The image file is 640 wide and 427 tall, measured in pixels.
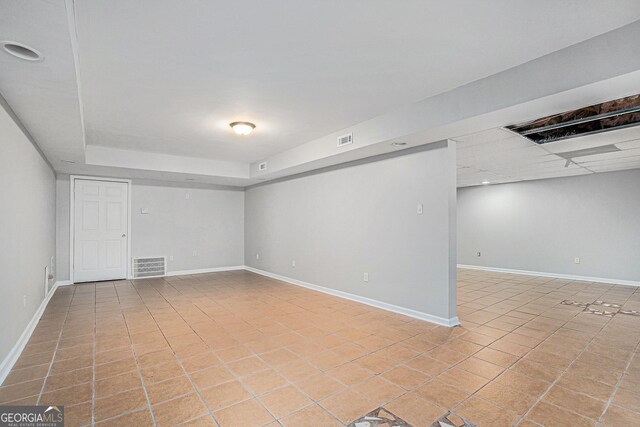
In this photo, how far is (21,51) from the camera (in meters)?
1.86

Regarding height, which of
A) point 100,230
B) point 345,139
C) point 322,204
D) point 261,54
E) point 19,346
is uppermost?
point 261,54

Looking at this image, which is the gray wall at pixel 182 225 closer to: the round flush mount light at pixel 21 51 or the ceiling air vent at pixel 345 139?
the ceiling air vent at pixel 345 139

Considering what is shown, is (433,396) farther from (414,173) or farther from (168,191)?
(168,191)

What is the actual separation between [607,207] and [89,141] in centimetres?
985

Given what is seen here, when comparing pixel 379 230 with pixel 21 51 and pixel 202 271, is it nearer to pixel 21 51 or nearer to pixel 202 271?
pixel 21 51

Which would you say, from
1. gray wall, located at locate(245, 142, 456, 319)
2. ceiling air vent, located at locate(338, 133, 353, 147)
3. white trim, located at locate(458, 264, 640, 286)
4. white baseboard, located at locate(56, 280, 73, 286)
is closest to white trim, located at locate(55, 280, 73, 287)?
white baseboard, located at locate(56, 280, 73, 286)

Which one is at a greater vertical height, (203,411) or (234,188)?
(234,188)

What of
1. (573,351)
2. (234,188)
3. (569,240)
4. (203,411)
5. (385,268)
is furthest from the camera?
(234,188)

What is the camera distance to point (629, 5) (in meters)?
1.88

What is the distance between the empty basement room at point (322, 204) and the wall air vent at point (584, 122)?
3cm

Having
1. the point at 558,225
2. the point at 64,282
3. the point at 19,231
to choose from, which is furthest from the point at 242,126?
the point at 558,225

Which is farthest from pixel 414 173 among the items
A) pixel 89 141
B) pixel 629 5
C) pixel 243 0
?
pixel 89 141

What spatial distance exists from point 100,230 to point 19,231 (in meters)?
3.76

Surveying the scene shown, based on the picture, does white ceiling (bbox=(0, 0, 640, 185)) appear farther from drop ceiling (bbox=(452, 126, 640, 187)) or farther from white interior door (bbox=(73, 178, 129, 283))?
white interior door (bbox=(73, 178, 129, 283))
